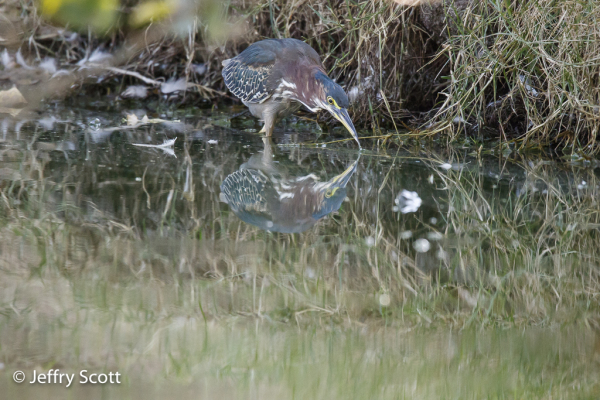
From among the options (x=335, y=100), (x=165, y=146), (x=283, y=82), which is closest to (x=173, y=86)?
(x=283, y=82)

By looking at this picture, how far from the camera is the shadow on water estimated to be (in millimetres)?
1649

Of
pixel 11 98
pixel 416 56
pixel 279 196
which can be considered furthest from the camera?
pixel 11 98

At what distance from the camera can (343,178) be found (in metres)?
3.30

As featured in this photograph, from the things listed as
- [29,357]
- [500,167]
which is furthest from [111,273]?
[500,167]

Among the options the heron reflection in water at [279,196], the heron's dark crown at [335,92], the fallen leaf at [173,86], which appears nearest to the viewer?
the heron reflection in water at [279,196]

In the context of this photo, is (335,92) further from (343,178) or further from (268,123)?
(343,178)

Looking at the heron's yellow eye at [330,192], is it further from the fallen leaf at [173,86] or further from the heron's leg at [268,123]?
the fallen leaf at [173,86]

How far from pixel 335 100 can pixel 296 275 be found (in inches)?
77.0

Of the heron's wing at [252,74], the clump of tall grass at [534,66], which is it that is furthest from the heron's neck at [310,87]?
the clump of tall grass at [534,66]

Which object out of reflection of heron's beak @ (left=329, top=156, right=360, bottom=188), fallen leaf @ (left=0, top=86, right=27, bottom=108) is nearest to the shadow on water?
reflection of heron's beak @ (left=329, top=156, right=360, bottom=188)

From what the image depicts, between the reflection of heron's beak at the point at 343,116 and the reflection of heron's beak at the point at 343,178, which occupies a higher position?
the reflection of heron's beak at the point at 343,116

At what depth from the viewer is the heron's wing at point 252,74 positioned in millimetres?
4227

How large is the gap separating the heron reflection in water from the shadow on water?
Answer: 0.04 ft

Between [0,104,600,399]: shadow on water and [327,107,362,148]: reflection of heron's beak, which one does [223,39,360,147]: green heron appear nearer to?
[327,107,362,148]: reflection of heron's beak
